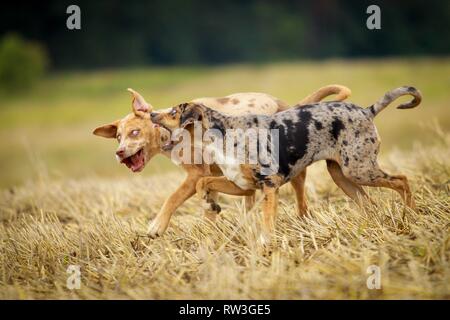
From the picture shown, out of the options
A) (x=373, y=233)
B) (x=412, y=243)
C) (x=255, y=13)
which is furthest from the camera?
(x=255, y=13)

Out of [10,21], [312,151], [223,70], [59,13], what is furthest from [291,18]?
[312,151]

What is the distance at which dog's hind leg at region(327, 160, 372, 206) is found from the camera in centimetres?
642

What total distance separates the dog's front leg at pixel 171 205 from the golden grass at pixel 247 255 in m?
0.11

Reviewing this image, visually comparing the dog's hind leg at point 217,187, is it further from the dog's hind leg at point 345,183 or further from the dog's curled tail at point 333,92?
the dog's curled tail at point 333,92

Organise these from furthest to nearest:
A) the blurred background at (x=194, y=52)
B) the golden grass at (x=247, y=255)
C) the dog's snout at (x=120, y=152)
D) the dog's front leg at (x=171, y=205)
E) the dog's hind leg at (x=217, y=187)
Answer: the blurred background at (x=194, y=52)
the dog's front leg at (x=171, y=205)
the dog's snout at (x=120, y=152)
the dog's hind leg at (x=217, y=187)
the golden grass at (x=247, y=255)

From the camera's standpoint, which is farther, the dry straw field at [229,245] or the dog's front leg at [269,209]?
the dog's front leg at [269,209]

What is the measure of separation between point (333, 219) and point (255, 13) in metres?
39.2

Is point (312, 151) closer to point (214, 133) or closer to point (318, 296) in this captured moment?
point (214, 133)

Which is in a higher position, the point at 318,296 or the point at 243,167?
the point at 243,167

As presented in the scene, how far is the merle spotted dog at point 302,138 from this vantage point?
19.3 ft

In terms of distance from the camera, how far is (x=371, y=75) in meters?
28.2

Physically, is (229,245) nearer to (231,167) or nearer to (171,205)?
(231,167)

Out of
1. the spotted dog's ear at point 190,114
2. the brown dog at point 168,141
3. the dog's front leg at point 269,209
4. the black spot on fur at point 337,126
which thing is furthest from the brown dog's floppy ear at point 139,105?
the black spot on fur at point 337,126

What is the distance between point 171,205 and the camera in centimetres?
636
